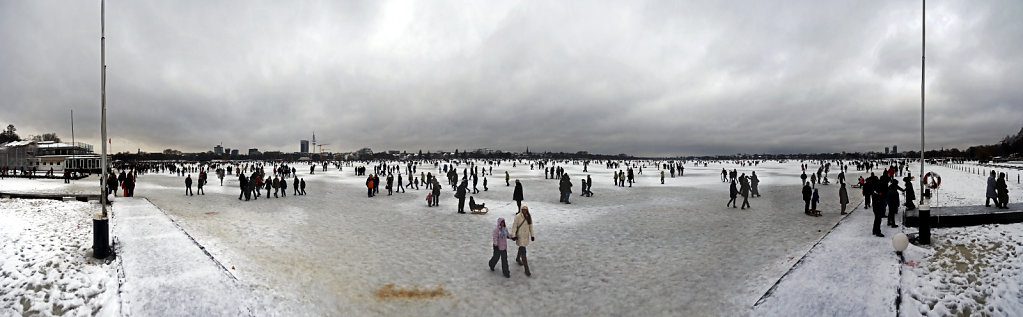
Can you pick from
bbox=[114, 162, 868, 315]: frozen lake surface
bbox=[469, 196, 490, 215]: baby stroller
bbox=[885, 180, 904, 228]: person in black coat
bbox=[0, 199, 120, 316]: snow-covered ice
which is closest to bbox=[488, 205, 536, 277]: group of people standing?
bbox=[114, 162, 868, 315]: frozen lake surface

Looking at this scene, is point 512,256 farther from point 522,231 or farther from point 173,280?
point 173,280

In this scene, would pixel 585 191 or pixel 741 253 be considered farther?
pixel 585 191

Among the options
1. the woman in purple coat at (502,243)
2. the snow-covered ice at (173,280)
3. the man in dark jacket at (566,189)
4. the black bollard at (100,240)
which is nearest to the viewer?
the snow-covered ice at (173,280)

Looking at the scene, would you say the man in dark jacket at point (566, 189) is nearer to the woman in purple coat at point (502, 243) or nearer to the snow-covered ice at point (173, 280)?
the woman in purple coat at point (502, 243)

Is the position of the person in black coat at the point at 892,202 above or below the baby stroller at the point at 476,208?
above

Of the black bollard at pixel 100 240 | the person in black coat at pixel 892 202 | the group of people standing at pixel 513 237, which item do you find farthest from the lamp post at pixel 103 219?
the person in black coat at pixel 892 202

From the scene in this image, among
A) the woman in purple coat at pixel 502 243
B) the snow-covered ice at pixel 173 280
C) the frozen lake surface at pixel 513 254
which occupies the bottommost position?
the frozen lake surface at pixel 513 254

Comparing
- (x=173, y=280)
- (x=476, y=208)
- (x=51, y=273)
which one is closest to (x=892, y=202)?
(x=476, y=208)

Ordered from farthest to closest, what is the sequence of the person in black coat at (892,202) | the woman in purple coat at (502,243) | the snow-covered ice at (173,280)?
the person in black coat at (892,202) < the woman in purple coat at (502,243) < the snow-covered ice at (173,280)

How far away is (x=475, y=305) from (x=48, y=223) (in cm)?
1228

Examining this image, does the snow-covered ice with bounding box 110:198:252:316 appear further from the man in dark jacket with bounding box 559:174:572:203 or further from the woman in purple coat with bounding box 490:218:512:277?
the man in dark jacket with bounding box 559:174:572:203

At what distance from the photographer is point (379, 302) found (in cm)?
648

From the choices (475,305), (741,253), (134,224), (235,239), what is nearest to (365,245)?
(235,239)

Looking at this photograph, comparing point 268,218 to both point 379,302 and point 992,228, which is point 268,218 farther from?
point 992,228
